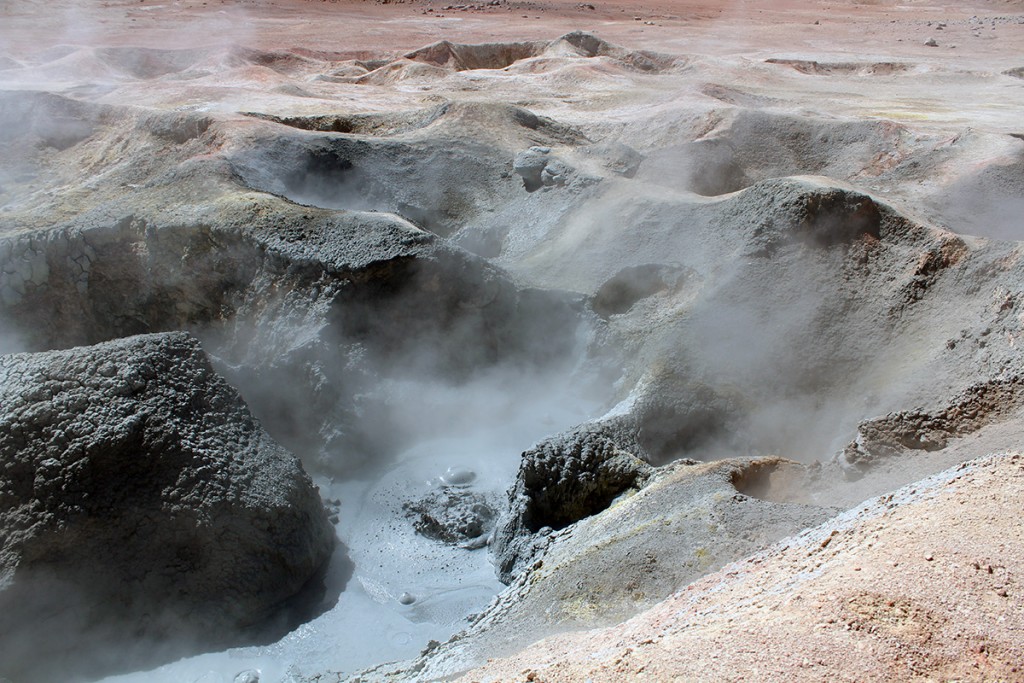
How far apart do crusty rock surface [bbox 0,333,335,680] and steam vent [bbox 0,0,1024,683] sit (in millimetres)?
13

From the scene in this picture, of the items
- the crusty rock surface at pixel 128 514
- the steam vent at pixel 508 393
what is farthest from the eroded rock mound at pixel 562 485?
the crusty rock surface at pixel 128 514

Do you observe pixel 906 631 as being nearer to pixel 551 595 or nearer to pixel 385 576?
pixel 551 595

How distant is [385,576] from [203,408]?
1.05m

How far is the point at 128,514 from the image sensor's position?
3.50 meters

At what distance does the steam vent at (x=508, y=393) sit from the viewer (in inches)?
85.9

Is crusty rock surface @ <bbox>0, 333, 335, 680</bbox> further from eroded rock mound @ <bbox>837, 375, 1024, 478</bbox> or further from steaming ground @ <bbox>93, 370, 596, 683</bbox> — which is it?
eroded rock mound @ <bbox>837, 375, 1024, 478</bbox>

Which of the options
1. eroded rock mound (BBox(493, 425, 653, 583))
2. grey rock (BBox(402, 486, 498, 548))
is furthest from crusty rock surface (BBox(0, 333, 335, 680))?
eroded rock mound (BBox(493, 425, 653, 583))

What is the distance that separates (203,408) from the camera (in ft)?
12.6

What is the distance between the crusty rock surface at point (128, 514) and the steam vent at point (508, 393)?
0.04ft

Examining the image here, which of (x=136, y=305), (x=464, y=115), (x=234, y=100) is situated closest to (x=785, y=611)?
(x=136, y=305)

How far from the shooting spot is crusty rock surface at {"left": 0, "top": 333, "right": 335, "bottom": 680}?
3357mm

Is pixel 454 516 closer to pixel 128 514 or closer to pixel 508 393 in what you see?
pixel 508 393

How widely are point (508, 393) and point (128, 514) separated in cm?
203

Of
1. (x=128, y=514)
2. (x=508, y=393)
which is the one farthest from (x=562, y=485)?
(x=128, y=514)
